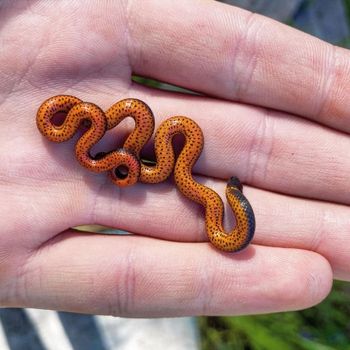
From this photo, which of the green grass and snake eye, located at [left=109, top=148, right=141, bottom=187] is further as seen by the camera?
the green grass

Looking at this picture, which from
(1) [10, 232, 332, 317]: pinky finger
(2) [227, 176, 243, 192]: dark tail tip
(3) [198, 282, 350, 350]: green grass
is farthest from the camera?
(3) [198, 282, 350, 350]: green grass

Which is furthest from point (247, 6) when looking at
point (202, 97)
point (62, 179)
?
point (62, 179)

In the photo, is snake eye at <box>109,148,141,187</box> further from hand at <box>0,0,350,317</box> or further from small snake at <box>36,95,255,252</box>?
hand at <box>0,0,350,317</box>

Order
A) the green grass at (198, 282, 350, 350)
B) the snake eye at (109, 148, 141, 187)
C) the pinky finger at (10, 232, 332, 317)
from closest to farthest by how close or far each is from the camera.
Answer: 1. the pinky finger at (10, 232, 332, 317)
2. the snake eye at (109, 148, 141, 187)
3. the green grass at (198, 282, 350, 350)

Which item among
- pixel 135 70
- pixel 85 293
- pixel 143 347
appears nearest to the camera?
pixel 85 293

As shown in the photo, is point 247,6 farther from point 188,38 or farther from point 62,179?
point 62,179

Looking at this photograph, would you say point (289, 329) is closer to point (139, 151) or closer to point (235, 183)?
point (235, 183)

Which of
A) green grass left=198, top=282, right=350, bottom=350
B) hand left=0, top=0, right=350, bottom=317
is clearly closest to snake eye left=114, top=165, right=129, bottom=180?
hand left=0, top=0, right=350, bottom=317

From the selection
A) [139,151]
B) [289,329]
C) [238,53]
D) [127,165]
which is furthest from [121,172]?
[289,329]
